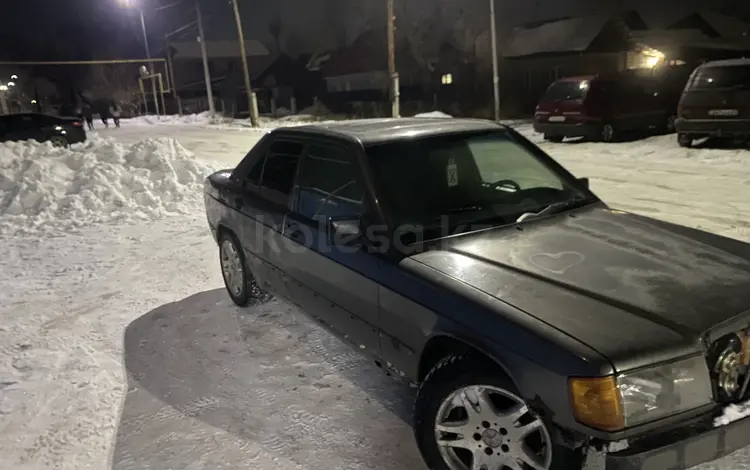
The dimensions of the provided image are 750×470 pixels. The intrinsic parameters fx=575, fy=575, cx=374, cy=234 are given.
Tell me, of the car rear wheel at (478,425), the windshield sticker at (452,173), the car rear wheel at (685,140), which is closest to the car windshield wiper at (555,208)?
the windshield sticker at (452,173)

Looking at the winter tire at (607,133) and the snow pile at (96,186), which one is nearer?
the snow pile at (96,186)

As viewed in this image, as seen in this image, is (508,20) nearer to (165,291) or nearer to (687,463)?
(165,291)

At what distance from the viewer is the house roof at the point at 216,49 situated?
55969mm

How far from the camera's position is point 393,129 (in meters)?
3.80

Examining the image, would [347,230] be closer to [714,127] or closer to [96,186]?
[96,186]

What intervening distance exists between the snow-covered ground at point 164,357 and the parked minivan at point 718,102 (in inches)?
131

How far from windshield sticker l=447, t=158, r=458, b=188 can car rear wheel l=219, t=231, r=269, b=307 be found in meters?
2.07

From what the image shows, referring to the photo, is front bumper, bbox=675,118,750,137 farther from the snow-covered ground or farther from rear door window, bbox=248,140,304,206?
rear door window, bbox=248,140,304,206

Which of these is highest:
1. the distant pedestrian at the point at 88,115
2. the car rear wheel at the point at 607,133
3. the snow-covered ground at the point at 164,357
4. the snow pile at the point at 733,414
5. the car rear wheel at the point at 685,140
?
the distant pedestrian at the point at 88,115

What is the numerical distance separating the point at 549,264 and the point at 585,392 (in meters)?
0.85

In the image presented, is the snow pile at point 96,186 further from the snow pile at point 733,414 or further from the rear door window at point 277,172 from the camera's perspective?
the snow pile at point 733,414

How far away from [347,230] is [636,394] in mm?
1645

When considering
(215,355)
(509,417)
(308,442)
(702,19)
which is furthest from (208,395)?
(702,19)

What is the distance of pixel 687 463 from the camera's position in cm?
215
